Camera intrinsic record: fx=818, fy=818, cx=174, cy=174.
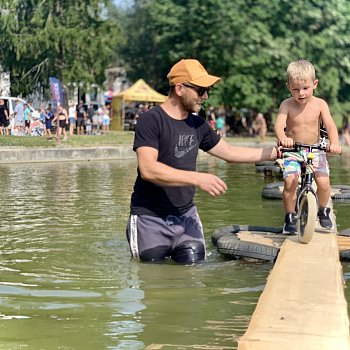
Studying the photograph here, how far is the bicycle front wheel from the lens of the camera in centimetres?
677

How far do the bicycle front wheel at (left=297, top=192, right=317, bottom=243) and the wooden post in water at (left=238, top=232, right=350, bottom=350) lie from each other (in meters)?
0.52

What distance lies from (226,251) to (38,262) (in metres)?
1.64

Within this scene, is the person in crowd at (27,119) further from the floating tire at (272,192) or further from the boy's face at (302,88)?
the boy's face at (302,88)

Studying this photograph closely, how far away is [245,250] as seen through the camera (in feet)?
23.0

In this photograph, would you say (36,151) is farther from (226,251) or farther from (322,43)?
(322,43)

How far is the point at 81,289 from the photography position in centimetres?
595

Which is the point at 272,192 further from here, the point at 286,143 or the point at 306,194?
the point at 286,143

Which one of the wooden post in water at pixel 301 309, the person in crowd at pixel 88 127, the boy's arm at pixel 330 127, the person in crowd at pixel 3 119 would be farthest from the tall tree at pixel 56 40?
the wooden post in water at pixel 301 309

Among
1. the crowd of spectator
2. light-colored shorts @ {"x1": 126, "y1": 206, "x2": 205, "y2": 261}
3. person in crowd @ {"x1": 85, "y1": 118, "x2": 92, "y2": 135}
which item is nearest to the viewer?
light-colored shorts @ {"x1": 126, "y1": 206, "x2": 205, "y2": 261}

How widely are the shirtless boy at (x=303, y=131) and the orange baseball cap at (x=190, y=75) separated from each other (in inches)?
57.9

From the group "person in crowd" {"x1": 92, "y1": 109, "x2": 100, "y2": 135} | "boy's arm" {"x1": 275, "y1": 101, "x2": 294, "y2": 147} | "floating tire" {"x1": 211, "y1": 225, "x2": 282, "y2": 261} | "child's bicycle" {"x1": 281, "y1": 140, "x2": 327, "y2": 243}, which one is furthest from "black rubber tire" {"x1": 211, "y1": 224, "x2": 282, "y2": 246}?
"person in crowd" {"x1": 92, "y1": 109, "x2": 100, "y2": 135}

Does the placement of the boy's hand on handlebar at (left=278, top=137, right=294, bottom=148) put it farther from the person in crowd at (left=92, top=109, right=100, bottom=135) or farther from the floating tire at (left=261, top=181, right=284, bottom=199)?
the person in crowd at (left=92, top=109, right=100, bottom=135)

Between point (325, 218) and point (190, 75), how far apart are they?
2.50m

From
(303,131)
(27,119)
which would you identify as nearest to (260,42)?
(27,119)
